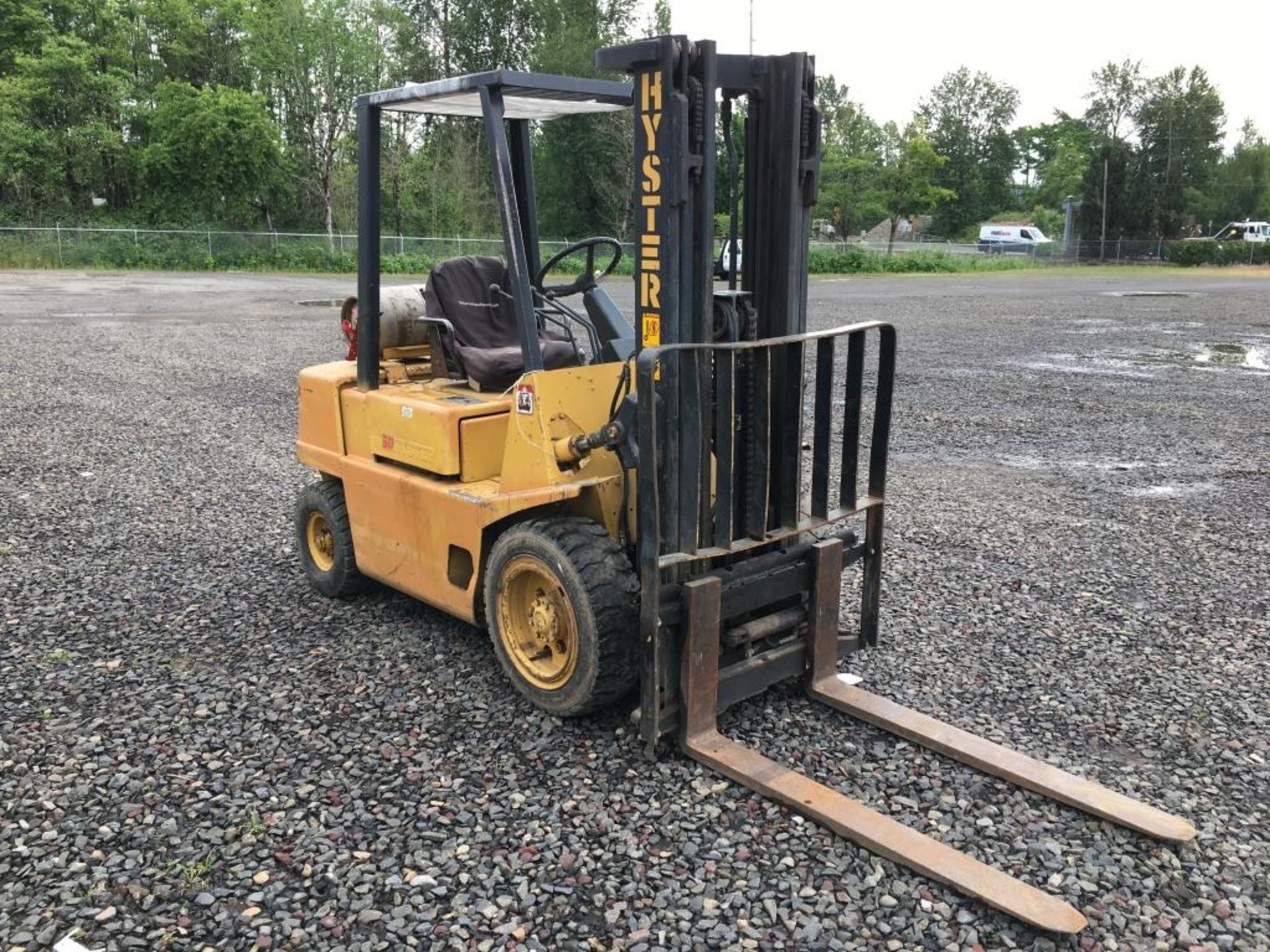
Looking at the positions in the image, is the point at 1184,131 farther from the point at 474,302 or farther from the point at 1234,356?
the point at 474,302

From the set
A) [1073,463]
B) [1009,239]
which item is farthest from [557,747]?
[1009,239]

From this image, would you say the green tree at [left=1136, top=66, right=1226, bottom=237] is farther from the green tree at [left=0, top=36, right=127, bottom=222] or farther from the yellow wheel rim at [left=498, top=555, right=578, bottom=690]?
the yellow wheel rim at [left=498, top=555, right=578, bottom=690]

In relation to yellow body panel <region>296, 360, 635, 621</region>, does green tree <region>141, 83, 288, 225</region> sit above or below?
above

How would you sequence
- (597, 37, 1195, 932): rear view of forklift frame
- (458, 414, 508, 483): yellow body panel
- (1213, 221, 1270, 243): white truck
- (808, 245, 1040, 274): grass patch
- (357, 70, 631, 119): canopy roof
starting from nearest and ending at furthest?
(597, 37, 1195, 932): rear view of forklift frame, (357, 70, 631, 119): canopy roof, (458, 414, 508, 483): yellow body panel, (808, 245, 1040, 274): grass patch, (1213, 221, 1270, 243): white truck

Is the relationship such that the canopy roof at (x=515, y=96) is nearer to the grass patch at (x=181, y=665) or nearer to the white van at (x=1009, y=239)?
the grass patch at (x=181, y=665)

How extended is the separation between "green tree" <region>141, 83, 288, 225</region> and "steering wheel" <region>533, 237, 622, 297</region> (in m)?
42.3

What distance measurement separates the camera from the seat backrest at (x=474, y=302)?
528 centimetres

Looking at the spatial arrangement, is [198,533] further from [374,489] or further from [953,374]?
[953,374]

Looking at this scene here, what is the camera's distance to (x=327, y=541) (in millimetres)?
6117

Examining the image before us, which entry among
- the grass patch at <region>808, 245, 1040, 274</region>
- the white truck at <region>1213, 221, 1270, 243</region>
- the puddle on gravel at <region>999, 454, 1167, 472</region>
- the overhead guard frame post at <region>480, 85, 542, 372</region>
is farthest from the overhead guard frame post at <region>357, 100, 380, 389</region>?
the white truck at <region>1213, 221, 1270, 243</region>

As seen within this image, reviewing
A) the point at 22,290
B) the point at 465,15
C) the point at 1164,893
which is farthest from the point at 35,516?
the point at 465,15

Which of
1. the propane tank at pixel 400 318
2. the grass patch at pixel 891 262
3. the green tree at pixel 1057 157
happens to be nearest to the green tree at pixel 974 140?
the green tree at pixel 1057 157

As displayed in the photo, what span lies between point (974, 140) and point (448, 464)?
100252 millimetres

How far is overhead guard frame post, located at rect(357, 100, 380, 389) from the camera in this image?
553 cm
